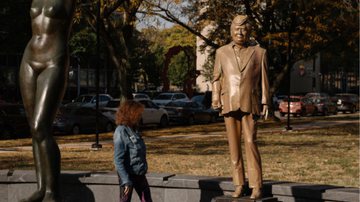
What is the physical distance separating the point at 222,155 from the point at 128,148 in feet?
32.9

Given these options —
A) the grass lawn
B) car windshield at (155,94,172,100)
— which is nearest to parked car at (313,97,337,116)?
car windshield at (155,94,172,100)

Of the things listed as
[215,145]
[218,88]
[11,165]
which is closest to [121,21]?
[215,145]

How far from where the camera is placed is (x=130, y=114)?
7566 millimetres

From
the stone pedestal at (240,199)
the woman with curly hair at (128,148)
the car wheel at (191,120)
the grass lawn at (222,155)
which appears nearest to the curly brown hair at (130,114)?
the woman with curly hair at (128,148)

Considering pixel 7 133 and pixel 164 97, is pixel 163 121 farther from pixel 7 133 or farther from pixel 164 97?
pixel 164 97

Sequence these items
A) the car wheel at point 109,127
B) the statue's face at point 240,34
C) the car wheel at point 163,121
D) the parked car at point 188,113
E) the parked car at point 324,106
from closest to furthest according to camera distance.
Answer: the statue's face at point 240,34 → the car wheel at point 109,127 → the car wheel at point 163,121 → the parked car at point 188,113 → the parked car at point 324,106

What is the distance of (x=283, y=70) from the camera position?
33.3 meters

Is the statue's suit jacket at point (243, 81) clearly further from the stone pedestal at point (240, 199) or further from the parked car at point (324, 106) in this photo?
the parked car at point (324, 106)

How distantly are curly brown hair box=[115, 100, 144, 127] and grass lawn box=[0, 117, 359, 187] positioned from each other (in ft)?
19.2

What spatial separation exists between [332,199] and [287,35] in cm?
2371

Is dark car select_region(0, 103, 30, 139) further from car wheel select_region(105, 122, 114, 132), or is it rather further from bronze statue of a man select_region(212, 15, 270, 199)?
bronze statue of a man select_region(212, 15, 270, 199)

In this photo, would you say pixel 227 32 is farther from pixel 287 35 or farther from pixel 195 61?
pixel 195 61

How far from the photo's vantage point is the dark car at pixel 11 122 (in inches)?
987

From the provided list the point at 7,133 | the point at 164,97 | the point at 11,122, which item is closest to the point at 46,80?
the point at 11,122
